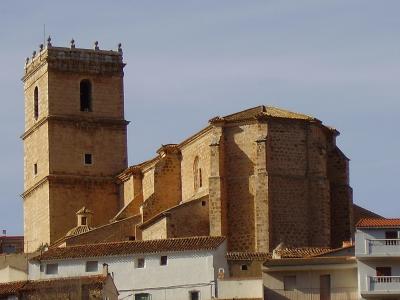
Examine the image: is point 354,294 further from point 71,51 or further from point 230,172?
point 71,51

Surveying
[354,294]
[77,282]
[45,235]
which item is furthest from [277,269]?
[45,235]

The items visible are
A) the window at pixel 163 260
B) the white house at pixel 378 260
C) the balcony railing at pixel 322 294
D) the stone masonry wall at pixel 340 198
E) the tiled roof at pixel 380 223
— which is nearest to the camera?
the white house at pixel 378 260

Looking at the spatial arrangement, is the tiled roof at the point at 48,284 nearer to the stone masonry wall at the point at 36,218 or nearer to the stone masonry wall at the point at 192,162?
the stone masonry wall at the point at 192,162

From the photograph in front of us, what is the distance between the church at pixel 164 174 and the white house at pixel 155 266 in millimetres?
5950

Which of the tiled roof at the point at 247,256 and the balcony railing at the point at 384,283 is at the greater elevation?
the tiled roof at the point at 247,256

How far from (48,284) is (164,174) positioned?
1822cm

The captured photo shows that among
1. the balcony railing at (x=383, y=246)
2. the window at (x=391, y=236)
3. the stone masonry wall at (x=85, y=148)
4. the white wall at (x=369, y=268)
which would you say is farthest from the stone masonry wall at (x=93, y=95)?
the white wall at (x=369, y=268)

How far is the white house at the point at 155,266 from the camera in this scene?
73.6 meters

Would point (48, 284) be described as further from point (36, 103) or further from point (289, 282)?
point (36, 103)

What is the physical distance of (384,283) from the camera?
68.0 m

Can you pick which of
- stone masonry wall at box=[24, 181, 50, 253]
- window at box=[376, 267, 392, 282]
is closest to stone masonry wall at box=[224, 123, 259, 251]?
stone masonry wall at box=[24, 181, 50, 253]

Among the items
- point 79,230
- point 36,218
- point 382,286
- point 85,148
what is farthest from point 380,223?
point 36,218

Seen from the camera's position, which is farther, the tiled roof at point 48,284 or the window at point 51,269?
the window at point 51,269

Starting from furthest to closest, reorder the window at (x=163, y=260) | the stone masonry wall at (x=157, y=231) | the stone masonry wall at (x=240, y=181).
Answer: the stone masonry wall at (x=157, y=231) → the stone masonry wall at (x=240, y=181) → the window at (x=163, y=260)
